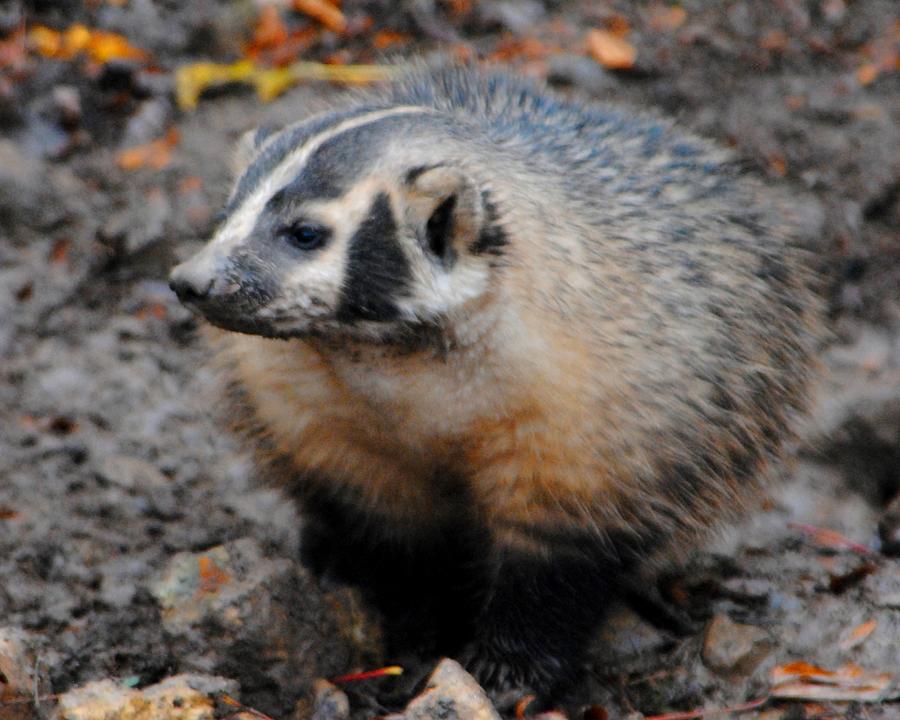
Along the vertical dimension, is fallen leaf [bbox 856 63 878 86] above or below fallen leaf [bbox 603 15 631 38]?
above

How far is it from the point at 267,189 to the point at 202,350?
6.02 feet

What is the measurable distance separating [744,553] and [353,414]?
1674 mm

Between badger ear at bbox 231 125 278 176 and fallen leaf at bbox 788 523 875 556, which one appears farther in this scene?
fallen leaf at bbox 788 523 875 556

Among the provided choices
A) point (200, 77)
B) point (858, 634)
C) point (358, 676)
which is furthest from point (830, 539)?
point (200, 77)

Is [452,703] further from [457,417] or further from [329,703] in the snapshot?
[457,417]

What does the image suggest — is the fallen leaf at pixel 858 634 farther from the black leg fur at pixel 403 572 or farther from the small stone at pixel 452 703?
the small stone at pixel 452 703

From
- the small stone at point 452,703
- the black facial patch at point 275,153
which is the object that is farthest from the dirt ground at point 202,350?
the black facial patch at point 275,153

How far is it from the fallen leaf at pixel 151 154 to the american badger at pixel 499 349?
1.67 metres

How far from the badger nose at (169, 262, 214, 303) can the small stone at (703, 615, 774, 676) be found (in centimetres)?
177

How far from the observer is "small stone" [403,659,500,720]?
117 inches

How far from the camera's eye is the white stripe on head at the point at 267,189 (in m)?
2.95

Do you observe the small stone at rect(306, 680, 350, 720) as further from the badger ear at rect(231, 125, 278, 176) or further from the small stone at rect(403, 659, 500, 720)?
the badger ear at rect(231, 125, 278, 176)

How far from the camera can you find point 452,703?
2992mm

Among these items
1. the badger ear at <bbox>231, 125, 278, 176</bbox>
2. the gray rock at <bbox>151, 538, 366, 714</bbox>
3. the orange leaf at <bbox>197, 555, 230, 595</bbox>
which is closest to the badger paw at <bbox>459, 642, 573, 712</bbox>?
the gray rock at <bbox>151, 538, 366, 714</bbox>
